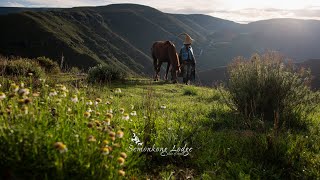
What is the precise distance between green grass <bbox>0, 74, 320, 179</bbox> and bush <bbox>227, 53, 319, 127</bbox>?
1.28 ft

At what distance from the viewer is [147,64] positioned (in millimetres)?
130875

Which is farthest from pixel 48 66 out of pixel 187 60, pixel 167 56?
pixel 187 60

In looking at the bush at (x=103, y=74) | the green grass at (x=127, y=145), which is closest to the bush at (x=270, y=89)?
the green grass at (x=127, y=145)

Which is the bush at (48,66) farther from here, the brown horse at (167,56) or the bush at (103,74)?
the brown horse at (167,56)

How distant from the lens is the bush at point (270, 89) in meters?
6.89

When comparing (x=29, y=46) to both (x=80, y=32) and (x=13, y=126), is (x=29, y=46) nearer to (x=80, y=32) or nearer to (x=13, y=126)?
(x=80, y=32)

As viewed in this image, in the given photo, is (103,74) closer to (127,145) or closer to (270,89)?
(270,89)

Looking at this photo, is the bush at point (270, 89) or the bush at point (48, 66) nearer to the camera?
the bush at point (270, 89)

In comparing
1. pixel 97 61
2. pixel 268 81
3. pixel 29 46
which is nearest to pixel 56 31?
pixel 29 46

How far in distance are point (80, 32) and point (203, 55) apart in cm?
8092

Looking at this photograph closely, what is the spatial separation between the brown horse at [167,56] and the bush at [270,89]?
30.6 ft

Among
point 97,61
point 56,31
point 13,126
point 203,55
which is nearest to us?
point 13,126

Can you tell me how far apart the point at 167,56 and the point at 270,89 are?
11241 millimetres

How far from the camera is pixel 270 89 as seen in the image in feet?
22.9
